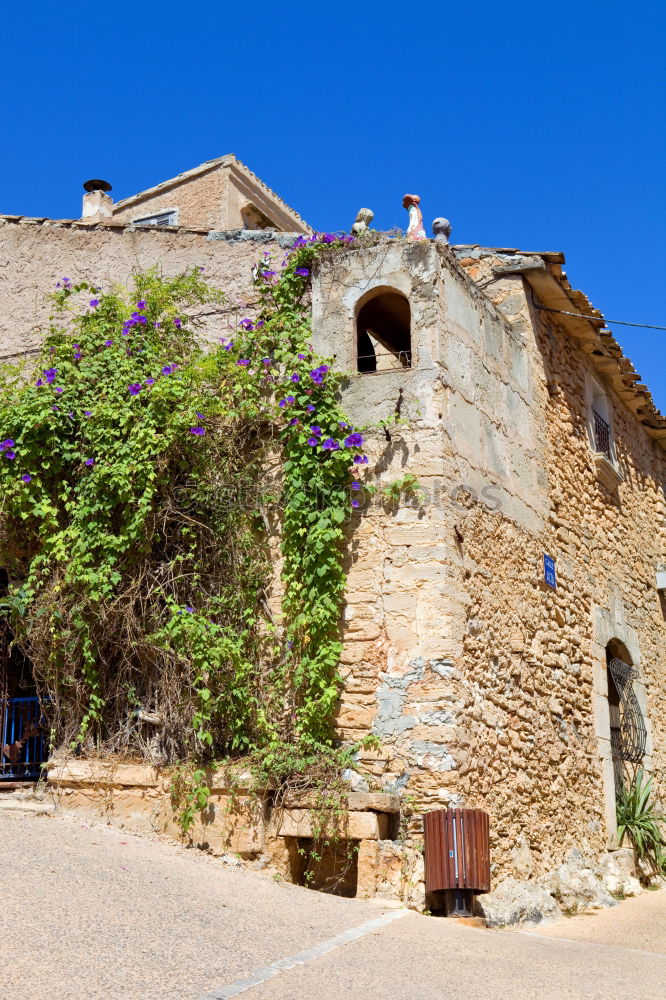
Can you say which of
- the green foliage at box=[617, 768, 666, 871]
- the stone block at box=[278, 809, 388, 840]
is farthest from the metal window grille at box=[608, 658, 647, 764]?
the stone block at box=[278, 809, 388, 840]

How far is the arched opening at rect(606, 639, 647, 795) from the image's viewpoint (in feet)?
33.7

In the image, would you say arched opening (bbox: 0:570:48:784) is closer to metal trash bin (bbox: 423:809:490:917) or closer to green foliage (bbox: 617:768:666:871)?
metal trash bin (bbox: 423:809:490:917)

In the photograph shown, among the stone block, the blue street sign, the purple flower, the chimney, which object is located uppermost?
the chimney

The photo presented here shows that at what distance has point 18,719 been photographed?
27.8 ft

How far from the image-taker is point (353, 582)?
718cm

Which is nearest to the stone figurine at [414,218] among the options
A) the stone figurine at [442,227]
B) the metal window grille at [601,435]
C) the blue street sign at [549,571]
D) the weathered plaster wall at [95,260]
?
the stone figurine at [442,227]

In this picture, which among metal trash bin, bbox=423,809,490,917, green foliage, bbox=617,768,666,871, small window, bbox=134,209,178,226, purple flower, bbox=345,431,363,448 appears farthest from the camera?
small window, bbox=134,209,178,226

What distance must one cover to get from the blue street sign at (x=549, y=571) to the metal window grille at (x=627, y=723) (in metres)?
1.86

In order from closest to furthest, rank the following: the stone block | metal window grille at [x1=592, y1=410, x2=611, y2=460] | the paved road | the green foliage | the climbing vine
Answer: the paved road, the stone block, the climbing vine, the green foliage, metal window grille at [x1=592, y1=410, x2=611, y2=460]

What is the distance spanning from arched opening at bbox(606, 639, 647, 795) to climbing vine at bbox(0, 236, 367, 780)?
4.24 metres

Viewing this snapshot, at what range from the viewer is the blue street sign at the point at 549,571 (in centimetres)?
874

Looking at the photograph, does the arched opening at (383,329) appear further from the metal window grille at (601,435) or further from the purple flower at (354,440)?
the metal window grille at (601,435)

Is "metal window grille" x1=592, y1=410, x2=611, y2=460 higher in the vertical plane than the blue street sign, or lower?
higher

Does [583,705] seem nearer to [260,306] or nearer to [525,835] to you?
[525,835]
